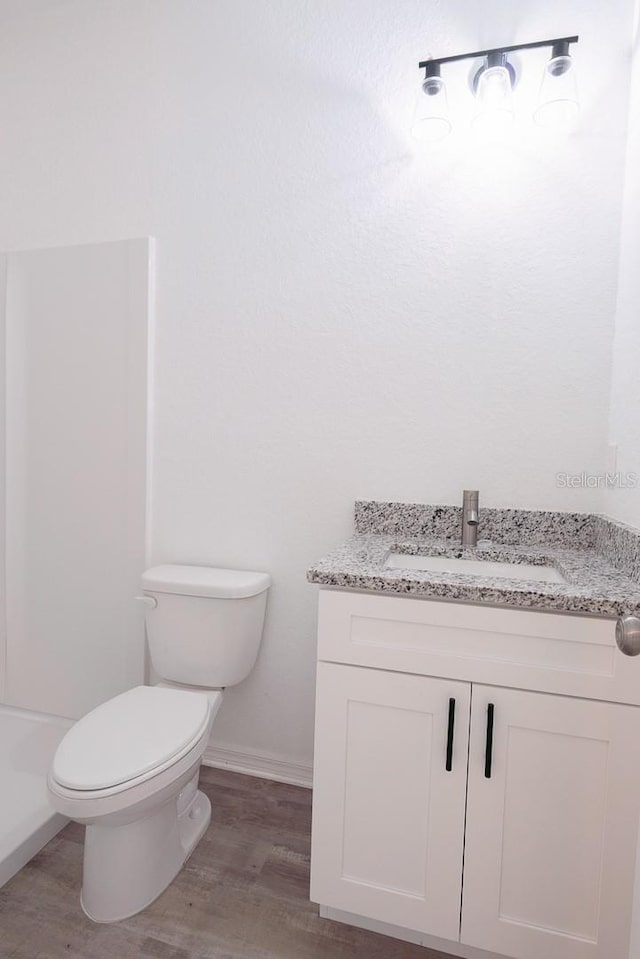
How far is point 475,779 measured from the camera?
109cm

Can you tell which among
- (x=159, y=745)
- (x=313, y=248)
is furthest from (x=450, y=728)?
(x=313, y=248)

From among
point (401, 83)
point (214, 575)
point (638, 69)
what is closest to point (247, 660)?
point (214, 575)

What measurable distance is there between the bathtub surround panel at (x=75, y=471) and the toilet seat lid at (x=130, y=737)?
53 centimetres

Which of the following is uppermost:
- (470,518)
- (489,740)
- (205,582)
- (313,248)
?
(313,248)

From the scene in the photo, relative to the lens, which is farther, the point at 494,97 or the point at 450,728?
the point at 494,97

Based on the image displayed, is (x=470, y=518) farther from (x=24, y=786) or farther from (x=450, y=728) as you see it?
(x=24, y=786)

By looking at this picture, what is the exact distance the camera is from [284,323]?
5.67 ft

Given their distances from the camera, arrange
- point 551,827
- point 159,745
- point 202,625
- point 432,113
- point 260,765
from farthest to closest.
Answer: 1. point 260,765
2. point 202,625
3. point 432,113
4. point 159,745
5. point 551,827

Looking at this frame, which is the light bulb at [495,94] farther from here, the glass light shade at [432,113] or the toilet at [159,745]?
the toilet at [159,745]

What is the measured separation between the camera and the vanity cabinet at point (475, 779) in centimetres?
103

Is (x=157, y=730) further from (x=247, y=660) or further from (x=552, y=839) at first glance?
(x=552, y=839)

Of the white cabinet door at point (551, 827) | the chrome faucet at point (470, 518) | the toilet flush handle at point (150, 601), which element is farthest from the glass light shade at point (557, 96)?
the toilet flush handle at point (150, 601)

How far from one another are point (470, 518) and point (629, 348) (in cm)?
59

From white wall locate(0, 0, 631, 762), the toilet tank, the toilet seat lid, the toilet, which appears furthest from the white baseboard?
the toilet seat lid
